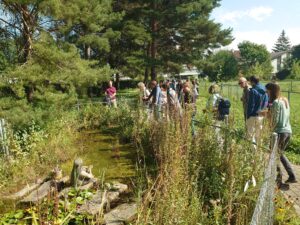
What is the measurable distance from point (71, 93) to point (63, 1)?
Answer: 9.04 feet

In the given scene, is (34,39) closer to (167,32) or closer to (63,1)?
(63,1)

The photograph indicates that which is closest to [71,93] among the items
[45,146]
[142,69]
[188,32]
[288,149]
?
[45,146]

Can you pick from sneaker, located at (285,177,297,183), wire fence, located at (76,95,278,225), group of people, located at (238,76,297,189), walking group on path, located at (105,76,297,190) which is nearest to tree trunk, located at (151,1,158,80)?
walking group on path, located at (105,76,297,190)

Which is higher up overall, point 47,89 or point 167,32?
point 167,32

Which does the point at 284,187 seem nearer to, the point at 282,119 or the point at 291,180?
the point at 291,180

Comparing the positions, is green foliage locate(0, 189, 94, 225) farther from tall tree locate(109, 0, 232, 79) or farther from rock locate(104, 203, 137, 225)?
tall tree locate(109, 0, 232, 79)

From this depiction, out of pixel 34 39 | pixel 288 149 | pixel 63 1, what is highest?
pixel 63 1

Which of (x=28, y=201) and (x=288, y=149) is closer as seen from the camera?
(x=28, y=201)

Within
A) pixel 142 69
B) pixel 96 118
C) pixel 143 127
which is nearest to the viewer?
pixel 143 127

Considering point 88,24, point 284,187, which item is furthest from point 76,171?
point 88,24

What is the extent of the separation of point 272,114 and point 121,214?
7.93 feet

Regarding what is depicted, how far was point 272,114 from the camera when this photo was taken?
429 cm

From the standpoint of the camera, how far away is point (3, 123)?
674 cm

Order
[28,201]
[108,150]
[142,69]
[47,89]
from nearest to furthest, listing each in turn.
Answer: [28,201]
[108,150]
[47,89]
[142,69]
